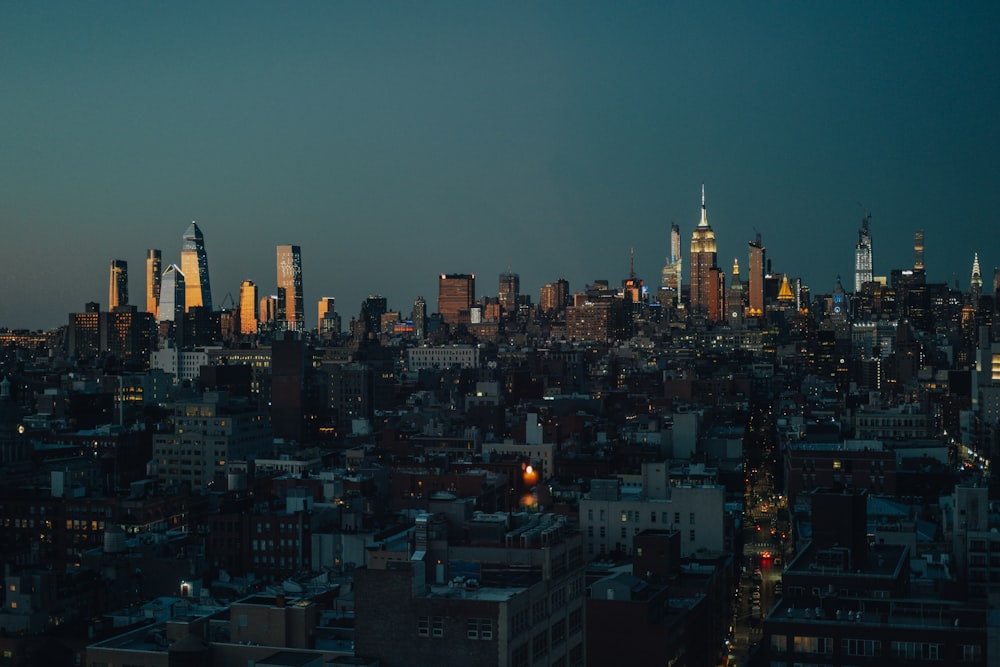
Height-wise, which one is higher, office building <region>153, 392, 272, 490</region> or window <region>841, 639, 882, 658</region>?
office building <region>153, 392, 272, 490</region>

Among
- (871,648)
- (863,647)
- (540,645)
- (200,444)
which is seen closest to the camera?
(540,645)

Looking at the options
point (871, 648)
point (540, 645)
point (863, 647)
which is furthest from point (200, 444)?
point (540, 645)

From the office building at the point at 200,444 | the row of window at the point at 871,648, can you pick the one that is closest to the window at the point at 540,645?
the row of window at the point at 871,648

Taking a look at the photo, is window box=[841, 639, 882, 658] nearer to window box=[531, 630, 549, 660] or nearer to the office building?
window box=[531, 630, 549, 660]

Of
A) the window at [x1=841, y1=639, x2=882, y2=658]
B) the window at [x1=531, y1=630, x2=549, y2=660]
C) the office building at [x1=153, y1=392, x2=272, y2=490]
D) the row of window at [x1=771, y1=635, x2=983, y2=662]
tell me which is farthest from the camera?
the office building at [x1=153, y1=392, x2=272, y2=490]

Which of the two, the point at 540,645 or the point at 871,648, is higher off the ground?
the point at 540,645

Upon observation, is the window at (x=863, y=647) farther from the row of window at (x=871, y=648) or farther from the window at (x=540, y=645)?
the window at (x=540, y=645)

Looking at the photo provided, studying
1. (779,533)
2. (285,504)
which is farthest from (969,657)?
(779,533)

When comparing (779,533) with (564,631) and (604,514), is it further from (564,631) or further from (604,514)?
(564,631)

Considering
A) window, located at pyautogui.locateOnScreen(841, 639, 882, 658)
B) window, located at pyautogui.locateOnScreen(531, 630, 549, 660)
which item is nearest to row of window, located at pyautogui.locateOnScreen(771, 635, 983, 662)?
window, located at pyautogui.locateOnScreen(841, 639, 882, 658)

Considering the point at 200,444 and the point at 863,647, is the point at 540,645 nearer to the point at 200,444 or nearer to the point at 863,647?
the point at 863,647

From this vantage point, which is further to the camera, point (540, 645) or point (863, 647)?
point (863, 647)
